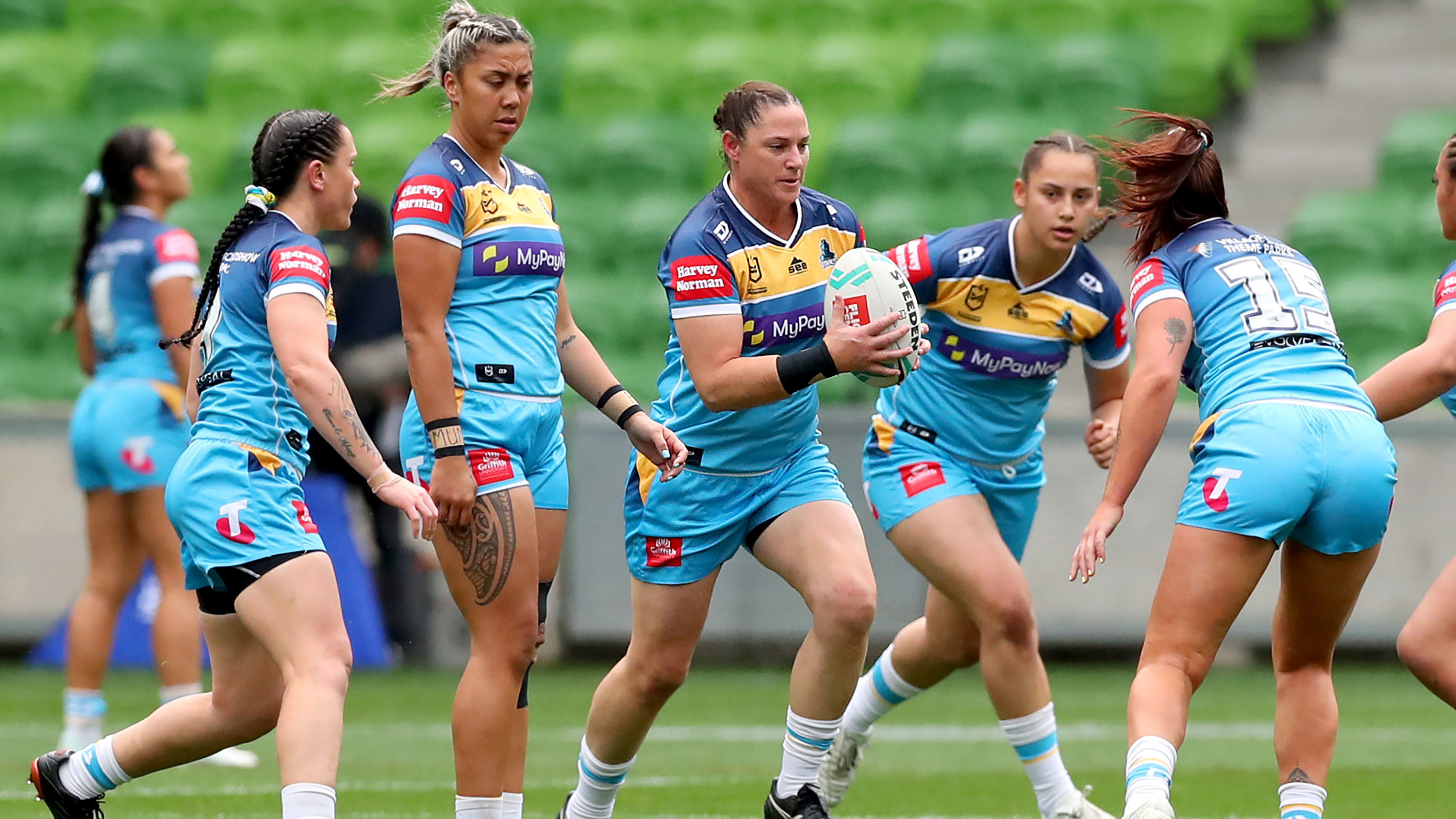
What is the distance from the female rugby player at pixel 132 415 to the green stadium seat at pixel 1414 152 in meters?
7.91

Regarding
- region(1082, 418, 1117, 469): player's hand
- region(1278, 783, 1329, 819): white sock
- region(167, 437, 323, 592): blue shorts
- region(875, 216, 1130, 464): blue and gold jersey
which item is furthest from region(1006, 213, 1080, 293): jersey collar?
region(167, 437, 323, 592): blue shorts

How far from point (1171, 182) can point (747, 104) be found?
3.95 feet

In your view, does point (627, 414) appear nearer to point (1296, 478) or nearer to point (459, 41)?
point (459, 41)

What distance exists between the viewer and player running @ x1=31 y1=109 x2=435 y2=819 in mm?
4293

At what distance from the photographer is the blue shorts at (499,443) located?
4.72 meters

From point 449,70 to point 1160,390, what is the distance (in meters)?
2.09

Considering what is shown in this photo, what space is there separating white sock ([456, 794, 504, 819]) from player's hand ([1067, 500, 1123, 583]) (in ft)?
5.36

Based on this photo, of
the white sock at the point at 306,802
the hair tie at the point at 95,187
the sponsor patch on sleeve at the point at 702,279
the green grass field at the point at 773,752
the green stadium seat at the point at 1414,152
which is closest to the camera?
the white sock at the point at 306,802

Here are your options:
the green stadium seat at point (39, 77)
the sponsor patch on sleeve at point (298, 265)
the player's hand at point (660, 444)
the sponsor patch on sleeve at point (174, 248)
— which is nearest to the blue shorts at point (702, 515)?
the player's hand at point (660, 444)

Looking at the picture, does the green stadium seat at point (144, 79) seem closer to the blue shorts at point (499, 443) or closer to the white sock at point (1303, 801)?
the blue shorts at point (499, 443)

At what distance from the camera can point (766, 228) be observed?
16.9 ft

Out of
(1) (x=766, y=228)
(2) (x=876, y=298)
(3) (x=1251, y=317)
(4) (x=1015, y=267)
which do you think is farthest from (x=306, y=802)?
(4) (x=1015, y=267)

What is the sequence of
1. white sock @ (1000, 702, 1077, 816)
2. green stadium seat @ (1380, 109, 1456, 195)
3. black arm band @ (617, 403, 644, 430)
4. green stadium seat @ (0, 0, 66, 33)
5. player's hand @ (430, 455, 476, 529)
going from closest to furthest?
1. player's hand @ (430, 455, 476, 529)
2. black arm band @ (617, 403, 644, 430)
3. white sock @ (1000, 702, 1077, 816)
4. green stadium seat @ (1380, 109, 1456, 195)
5. green stadium seat @ (0, 0, 66, 33)

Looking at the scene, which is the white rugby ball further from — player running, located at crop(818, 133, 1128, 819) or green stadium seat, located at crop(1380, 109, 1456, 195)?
green stadium seat, located at crop(1380, 109, 1456, 195)
